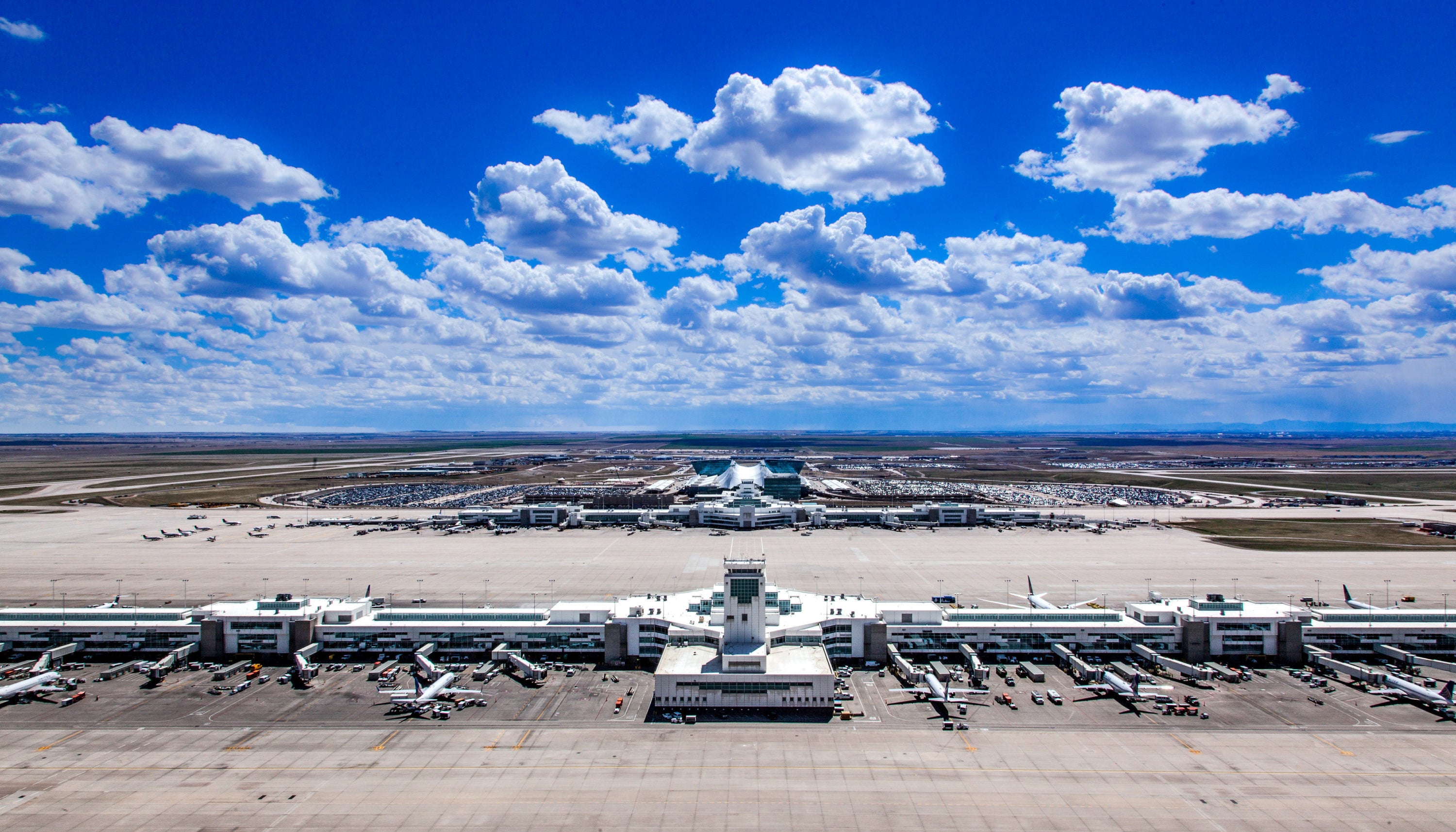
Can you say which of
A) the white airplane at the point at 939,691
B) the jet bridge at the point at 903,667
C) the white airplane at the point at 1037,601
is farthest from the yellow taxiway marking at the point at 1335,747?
the jet bridge at the point at 903,667

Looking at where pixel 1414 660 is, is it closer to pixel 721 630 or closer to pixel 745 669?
pixel 745 669

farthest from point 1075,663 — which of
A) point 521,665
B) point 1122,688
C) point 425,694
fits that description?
point 425,694

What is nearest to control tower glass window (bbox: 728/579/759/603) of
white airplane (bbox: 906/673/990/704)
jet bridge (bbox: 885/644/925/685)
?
jet bridge (bbox: 885/644/925/685)

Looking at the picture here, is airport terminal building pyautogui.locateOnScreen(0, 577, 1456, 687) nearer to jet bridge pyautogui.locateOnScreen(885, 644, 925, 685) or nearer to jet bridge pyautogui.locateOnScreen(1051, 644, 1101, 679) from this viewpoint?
jet bridge pyautogui.locateOnScreen(1051, 644, 1101, 679)

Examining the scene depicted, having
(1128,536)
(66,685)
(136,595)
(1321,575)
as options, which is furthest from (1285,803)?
(136,595)

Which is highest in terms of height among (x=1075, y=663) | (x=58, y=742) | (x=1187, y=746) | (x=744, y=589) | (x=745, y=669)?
(x=744, y=589)

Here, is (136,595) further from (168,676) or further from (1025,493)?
(1025,493)
